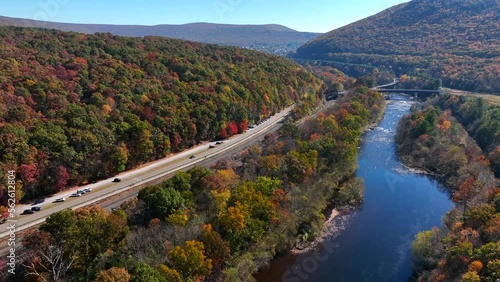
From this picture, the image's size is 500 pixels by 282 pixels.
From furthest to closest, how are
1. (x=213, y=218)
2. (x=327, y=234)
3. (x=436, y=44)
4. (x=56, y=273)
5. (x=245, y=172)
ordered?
(x=436, y=44) → (x=245, y=172) → (x=327, y=234) → (x=213, y=218) → (x=56, y=273)

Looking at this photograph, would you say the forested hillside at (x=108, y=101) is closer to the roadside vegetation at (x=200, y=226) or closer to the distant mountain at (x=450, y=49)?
the roadside vegetation at (x=200, y=226)

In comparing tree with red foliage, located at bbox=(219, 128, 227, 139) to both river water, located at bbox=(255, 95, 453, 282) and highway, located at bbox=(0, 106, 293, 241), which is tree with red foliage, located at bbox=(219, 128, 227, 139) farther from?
river water, located at bbox=(255, 95, 453, 282)

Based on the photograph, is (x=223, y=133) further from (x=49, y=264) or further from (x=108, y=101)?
(x=49, y=264)

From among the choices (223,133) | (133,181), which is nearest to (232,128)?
(223,133)

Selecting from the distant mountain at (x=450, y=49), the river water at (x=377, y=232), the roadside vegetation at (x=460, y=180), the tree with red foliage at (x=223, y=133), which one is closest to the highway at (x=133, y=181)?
the tree with red foliage at (x=223, y=133)

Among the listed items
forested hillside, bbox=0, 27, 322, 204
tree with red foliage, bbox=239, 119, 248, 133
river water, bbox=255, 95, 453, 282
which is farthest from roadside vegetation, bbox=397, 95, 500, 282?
tree with red foliage, bbox=239, 119, 248, 133

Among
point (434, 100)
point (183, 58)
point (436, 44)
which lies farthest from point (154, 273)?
point (436, 44)

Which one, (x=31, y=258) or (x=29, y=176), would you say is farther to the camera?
(x=29, y=176)

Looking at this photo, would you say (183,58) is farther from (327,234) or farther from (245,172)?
(327,234)
